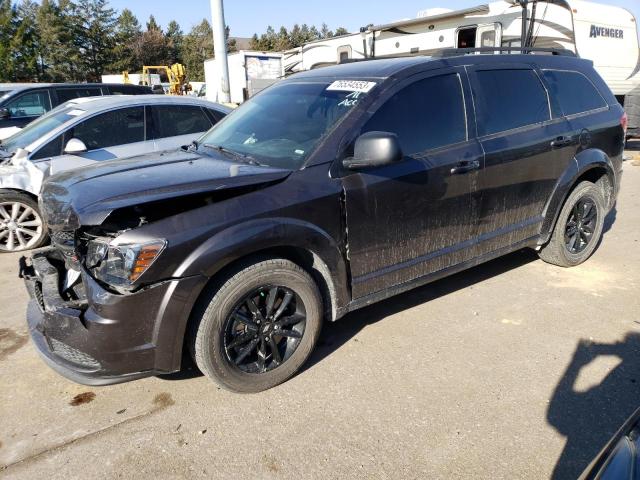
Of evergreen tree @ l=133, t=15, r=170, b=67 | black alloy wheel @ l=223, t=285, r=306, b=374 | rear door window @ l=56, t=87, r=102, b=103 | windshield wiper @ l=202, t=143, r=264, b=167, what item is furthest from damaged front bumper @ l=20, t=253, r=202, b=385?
evergreen tree @ l=133, t=15, r=170, b=67

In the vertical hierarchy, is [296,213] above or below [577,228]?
above

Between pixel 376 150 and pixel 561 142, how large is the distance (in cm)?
222

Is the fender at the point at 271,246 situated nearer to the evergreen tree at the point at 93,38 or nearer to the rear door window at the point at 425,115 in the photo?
the rear door window at the point at 425,115

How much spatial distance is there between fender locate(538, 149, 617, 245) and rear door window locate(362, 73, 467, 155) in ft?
4.14

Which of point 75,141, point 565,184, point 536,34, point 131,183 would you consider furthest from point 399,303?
point 536,34

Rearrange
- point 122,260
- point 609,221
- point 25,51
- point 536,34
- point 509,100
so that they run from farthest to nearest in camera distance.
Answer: point 25,51
point 536,34
point 609,221
point 509,100
point 122,260

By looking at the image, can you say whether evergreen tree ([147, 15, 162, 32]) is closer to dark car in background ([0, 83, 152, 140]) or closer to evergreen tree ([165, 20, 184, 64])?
evergreen tree ([165, 20, 184, 64])

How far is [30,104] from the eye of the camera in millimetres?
8617

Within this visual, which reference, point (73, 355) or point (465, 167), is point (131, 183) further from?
point (465, 167)

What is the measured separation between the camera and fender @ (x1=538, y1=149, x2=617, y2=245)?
4438 millimetres

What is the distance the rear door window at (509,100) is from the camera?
389 centimetres

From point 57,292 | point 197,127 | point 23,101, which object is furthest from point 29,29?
point 57,292

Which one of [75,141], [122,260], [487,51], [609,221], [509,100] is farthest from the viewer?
[609,221]

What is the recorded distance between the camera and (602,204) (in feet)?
16.4
